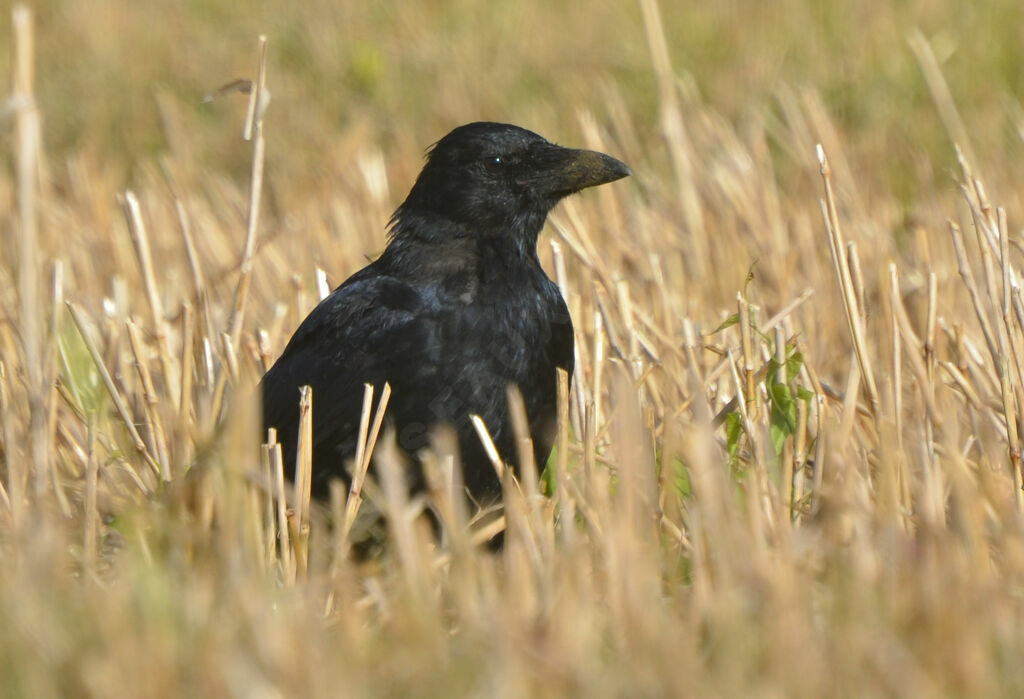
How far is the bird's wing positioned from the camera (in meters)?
3.38

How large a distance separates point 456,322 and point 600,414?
1.85ft

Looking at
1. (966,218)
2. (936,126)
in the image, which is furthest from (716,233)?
(936,126)

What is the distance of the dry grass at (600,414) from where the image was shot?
189 centimetres

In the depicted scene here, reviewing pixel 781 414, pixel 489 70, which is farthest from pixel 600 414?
pixel 489 70

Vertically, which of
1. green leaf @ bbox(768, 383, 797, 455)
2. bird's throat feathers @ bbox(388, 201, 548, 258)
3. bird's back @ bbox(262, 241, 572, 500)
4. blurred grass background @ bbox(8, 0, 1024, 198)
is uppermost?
blurred grass background @ bbox(8, 0, 1024, 198)

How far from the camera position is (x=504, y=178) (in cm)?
367

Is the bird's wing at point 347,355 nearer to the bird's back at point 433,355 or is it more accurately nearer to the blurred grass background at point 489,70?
the bird's back at point 433,355

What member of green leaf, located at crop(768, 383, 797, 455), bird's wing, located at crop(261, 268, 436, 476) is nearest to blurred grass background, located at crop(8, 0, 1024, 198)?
bird's wing, located at crop(261, 268, 436, 476)

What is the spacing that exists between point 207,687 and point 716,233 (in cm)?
377

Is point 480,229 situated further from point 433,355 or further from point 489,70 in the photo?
point 489,70

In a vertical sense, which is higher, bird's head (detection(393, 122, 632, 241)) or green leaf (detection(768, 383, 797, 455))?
bird's head (detection(393, 122, 632, 241))

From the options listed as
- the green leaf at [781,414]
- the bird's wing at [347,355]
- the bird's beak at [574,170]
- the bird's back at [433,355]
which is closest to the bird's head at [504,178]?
the bird's beak at [574,170]

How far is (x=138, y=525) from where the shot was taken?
2486mm

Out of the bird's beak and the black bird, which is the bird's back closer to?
the black bird
